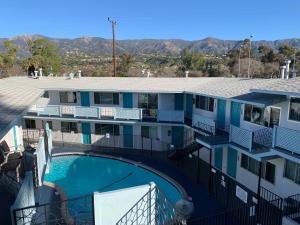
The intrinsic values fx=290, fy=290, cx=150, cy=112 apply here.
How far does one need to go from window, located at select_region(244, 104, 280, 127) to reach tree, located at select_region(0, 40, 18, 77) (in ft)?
147

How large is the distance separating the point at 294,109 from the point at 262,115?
2420mm

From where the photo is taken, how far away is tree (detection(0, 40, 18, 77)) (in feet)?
166

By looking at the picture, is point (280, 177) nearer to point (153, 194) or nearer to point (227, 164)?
point (227, 164)

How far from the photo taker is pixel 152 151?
89.5 feet

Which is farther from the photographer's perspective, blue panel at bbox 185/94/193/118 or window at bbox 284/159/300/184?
blue panel at bbox 185/94/193/118

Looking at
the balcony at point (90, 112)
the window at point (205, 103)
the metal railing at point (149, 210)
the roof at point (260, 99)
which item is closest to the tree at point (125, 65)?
the balcony at point (90, 112)

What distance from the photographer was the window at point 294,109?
14945 millimetres

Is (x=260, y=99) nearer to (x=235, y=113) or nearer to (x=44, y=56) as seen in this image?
(x=235, y=113)

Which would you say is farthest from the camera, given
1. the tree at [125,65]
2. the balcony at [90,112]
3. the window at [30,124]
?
the tree at [125,65]

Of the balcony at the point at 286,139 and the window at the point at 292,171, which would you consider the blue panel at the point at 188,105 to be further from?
the balcony at the point at 286,139

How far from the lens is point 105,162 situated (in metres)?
25.1

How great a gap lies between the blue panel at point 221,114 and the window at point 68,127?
1484cm

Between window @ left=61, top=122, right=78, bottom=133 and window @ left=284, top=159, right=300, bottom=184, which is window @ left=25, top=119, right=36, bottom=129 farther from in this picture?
window @ left=284, top=159, right=300, bottom=184

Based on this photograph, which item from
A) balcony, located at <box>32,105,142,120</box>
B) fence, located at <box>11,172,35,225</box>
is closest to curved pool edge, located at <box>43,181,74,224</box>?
fence, located at <box>11,172,35,225</box>
